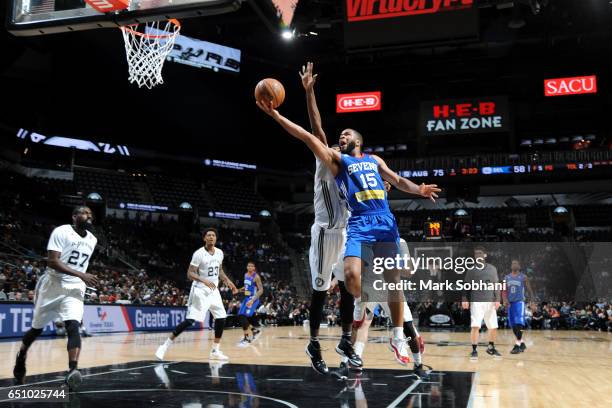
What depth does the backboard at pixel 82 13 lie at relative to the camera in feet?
24.6

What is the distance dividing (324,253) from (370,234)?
64 centimetres

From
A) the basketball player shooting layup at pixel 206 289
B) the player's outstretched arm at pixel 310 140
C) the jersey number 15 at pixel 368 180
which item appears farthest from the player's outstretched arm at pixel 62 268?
the basketball player shooting layup at pixel 206 289

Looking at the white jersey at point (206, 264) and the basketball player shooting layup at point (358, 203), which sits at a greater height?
the basketball player shooting layup at point (358, 203)

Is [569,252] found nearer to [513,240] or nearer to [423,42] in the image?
[513,240]

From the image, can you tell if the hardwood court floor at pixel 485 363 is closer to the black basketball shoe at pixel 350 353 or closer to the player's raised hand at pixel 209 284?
the black basketball shoe at pixel 350 353

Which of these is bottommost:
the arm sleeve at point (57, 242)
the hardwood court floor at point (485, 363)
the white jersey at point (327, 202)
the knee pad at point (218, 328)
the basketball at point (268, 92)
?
the hardwood court floor at point (485, 363)

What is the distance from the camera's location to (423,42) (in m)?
18.6

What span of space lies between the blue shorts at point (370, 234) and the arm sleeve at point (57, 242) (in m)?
3.03

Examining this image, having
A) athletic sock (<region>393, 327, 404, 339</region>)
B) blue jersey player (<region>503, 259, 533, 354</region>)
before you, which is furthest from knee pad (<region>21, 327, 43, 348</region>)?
blue jersey player (<region>503, 259, 533, 354</region>)

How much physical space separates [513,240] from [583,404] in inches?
1034

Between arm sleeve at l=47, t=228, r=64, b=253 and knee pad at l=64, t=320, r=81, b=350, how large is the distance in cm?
77

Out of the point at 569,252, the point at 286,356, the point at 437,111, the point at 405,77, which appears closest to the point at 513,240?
the point at 569,252

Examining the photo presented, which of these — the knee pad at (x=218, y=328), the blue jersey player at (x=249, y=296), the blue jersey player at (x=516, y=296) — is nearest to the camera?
the knee pad at (x=218, y=328)

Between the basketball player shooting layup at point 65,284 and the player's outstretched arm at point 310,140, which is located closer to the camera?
the player's outstretched arm at point 310,140
